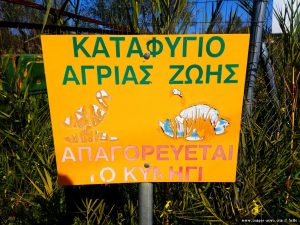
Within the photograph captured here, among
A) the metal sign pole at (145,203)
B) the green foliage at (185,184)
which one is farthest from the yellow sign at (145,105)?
the green foliage at (185,184)

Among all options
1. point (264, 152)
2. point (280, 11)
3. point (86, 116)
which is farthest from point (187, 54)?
point (264, 152)

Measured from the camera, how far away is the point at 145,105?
38.9 inches

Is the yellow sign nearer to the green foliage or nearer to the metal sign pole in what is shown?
the metal sign pole

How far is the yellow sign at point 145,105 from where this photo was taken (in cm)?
93

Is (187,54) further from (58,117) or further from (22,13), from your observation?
(22,13)

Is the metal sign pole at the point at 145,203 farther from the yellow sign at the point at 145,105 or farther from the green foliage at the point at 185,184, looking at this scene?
the green foliage at the point at 185,184

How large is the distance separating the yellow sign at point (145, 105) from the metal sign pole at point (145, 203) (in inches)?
2.5

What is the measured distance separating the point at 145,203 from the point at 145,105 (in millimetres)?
427

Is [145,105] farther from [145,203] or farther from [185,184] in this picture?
[185,184]

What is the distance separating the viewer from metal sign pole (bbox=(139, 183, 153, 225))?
112 centimetres

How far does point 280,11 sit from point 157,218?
1195 millimetres

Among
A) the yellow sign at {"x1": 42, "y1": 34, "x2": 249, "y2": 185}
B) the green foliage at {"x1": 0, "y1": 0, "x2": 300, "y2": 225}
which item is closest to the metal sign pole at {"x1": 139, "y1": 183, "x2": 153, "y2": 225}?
the yellow sign at {"x1": 42, "y1": 34, "x2": 249, "y2": 185}

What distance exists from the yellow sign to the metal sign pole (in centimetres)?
6

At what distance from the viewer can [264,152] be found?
134cm
